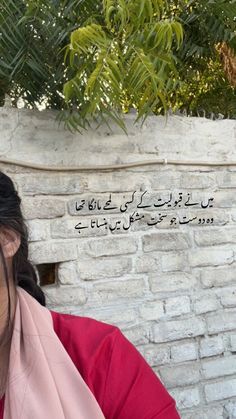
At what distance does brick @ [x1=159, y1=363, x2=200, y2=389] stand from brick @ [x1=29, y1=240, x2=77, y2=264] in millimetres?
706

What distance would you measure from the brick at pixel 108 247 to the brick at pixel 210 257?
0.32 meters

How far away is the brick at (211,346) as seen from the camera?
98.7 inches

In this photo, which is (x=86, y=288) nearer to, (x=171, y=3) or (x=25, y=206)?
(x=25, y=206)

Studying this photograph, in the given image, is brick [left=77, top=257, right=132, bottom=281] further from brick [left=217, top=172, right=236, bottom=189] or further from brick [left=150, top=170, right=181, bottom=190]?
brick [left=217, top=172, right=236, bottom=189]

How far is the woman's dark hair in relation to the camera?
1.23 m

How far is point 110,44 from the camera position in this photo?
1.82 m

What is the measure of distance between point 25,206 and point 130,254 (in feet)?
1.74

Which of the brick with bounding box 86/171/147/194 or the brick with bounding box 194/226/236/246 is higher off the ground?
the brick with bounding box 86/171/147/194

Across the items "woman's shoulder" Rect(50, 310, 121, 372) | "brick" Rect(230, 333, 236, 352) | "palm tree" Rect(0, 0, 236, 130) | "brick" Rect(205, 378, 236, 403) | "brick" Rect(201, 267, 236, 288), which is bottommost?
"brick" Rect(205, 378, 236, 403)

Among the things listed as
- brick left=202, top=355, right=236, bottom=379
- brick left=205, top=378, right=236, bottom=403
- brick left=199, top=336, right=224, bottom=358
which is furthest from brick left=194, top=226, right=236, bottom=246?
brick left=205, top=378, right=236, bottom=403

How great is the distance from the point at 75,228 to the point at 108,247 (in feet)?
0.58

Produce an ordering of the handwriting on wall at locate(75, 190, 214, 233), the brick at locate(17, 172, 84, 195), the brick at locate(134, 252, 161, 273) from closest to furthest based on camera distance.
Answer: the brick at locate(17, 172, 84, 195) → the handwriting on wall at locate(75, 190, 214, 233) → the brick at locate(134, 252, 161, 273)

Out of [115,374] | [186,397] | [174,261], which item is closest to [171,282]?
[174,261]

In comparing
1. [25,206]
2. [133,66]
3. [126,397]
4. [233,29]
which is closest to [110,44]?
[133,66]
